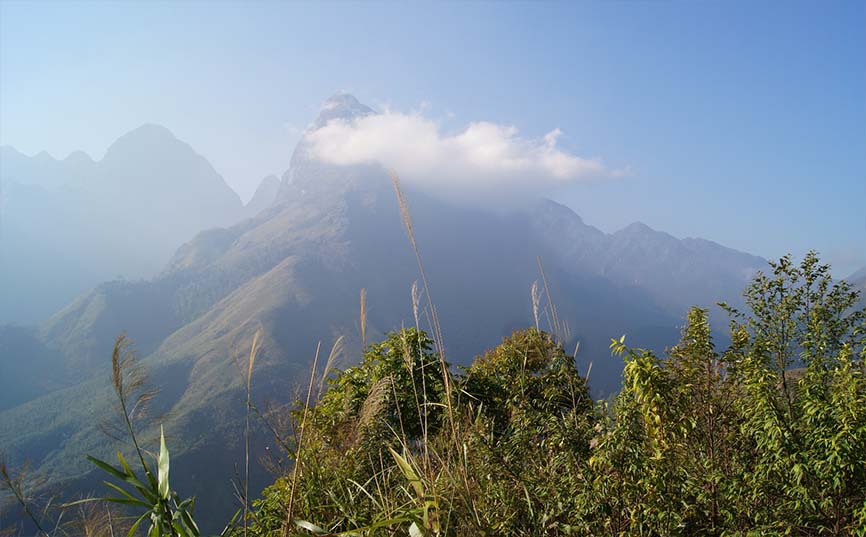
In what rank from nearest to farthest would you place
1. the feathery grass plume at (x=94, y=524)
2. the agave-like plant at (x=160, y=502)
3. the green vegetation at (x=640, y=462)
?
the agave-like plant at (x=160, y=502), the green vegetation at (x=640, y=462), the feathery grass plume at (x=94, y=524)

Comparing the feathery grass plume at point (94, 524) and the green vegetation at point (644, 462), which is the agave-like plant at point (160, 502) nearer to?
the green vegetation at point (644, 462)

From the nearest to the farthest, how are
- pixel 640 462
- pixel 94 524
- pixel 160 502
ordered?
pixel 160 502, pixel 640 462, pixel 94 524

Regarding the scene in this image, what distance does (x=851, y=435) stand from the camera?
3.62 meters

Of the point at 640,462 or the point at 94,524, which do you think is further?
the point at 94,524

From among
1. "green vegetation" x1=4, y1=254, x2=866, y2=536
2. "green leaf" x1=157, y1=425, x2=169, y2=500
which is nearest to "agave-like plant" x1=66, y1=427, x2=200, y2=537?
"green leaf" x1=157, y1=425, x2=169, y2=500

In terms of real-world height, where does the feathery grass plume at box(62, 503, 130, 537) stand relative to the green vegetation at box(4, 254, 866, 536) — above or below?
below

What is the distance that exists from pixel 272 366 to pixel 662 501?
386 feet

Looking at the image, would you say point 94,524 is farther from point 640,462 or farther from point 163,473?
point 640,462

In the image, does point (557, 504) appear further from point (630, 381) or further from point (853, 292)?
point (853, 292)

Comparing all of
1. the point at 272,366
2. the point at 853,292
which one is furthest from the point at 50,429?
the point at 853,292

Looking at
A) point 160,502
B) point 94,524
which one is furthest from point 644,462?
point 94,524

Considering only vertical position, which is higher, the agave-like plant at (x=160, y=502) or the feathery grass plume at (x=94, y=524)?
the agave-like plant at (x=160, y=502)

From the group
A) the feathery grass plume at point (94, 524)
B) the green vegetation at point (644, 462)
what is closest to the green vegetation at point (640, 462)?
the green vegetation at point (644, 462)

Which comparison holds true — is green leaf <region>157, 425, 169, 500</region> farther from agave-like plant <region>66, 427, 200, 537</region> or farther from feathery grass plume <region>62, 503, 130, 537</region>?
feathery grass plume <region>62, 503, 130, 537</region>
